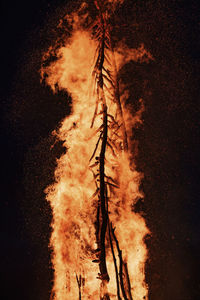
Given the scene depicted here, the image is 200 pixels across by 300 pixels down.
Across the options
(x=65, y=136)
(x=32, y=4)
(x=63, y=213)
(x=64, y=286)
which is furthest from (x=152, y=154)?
(x=32, y=4)

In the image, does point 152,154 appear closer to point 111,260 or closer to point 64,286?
point 111,260

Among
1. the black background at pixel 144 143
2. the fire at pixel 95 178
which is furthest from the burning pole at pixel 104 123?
the black background at pixel 144 143

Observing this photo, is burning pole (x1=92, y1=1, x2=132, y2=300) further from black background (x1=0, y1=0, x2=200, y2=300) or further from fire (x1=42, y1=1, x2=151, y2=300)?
black background (x1=0, y1=0, x2=200, y2=300)

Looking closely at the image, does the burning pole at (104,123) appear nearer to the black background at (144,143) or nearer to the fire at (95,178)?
the fire at (95,178)

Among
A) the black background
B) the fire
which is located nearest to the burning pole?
the fire
